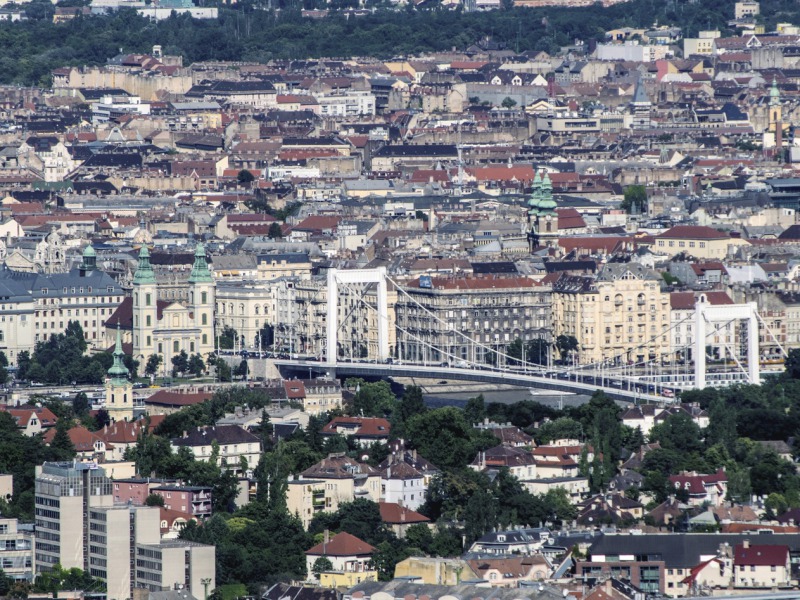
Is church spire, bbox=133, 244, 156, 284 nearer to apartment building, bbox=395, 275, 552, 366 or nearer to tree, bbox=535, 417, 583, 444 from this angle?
apartment building, bbox=395, 275, 552, 366

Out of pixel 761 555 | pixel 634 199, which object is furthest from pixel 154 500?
pixel 634 199

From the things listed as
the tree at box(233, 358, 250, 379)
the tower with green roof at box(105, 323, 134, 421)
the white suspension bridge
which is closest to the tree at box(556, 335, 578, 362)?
the white suspension bridge

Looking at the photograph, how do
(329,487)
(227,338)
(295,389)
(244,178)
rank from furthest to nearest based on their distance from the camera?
(244,178), (227,338), (295,389), (329,487)

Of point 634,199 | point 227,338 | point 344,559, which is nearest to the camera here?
point 344,559

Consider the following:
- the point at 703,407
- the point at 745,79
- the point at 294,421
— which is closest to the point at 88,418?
the point at 294,421

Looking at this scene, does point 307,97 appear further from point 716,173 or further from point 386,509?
point 386,509

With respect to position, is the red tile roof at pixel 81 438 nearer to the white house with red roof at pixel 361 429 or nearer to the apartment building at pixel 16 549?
the white house with red roof at pixel 361 429

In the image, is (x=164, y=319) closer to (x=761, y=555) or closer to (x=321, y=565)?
(x=321, y=565)
